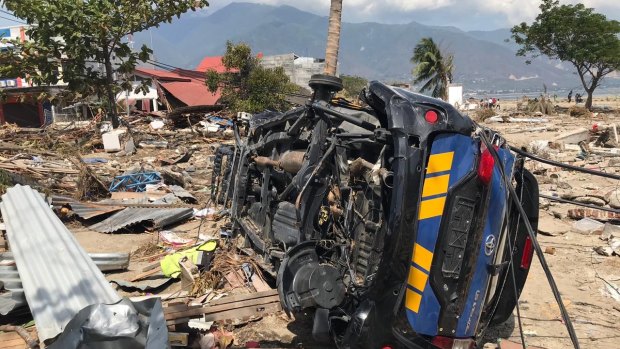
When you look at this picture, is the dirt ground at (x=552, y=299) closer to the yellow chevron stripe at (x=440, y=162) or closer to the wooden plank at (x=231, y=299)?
the wooden plank at (x=231, y=299)

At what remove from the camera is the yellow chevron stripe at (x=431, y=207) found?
271 cm

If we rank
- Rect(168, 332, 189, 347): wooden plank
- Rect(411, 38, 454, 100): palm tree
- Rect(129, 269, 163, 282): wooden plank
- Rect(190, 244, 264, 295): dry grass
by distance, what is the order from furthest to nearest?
1. Rect(411, 38, 454, 100): palm tree
2. Rect(129, 269, 163, 282): wooden plank
3. Rect(190, 244, 264, 295): dry grass
4. Rect(168, 332, 189, 347): wooden plank

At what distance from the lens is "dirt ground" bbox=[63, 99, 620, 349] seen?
402cm

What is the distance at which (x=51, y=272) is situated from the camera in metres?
4.18

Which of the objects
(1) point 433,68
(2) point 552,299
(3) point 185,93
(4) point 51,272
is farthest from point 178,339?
(1) point 433,68

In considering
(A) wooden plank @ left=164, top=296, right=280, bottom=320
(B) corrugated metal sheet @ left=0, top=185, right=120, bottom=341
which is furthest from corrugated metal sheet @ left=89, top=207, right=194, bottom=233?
(A) wooden plank @ left=164, top=296, right=280, bottom=320

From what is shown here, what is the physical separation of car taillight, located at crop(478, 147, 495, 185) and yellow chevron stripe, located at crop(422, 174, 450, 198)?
0.20m

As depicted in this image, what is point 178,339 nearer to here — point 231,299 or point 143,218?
point 231,299

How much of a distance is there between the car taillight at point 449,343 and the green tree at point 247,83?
18541 mm

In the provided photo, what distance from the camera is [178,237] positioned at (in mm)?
6953

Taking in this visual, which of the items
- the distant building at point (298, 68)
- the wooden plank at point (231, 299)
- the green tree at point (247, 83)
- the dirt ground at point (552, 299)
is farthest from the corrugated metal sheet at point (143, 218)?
the distant building at point (298, 68)

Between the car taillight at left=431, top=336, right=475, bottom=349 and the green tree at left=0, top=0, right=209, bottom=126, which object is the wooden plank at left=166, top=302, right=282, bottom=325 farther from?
the green tree at left=0, top=0, right=209, bottom=126

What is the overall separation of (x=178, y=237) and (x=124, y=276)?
151cm

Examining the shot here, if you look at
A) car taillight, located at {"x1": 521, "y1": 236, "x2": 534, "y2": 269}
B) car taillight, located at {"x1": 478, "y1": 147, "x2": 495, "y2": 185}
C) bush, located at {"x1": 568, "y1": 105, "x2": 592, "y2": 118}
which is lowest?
bush, located at {"x1": 568, "y1": 105, "x2": 592, "y2": 118}
